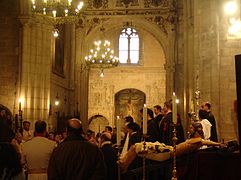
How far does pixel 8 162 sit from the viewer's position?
4.59 metres

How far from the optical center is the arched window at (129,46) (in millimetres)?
35062

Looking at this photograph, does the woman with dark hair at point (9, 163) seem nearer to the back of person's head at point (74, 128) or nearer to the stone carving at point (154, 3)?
the back of person's head at point (74, 128)

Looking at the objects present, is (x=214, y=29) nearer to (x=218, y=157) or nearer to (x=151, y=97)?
(x=218, y=157)

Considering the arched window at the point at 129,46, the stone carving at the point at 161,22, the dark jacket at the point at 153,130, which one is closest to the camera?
the dark jacket at the point at 153,130

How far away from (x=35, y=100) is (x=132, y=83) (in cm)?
1775

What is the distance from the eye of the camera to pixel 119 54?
35.3 metres

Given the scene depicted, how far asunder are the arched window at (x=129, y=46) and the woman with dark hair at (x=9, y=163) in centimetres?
3063

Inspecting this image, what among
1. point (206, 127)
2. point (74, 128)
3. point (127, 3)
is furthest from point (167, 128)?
point (127, 3)

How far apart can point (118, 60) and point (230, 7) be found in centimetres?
1212

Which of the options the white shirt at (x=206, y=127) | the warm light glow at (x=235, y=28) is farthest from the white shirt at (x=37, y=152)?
the warm light glow at (x=235, y=28)

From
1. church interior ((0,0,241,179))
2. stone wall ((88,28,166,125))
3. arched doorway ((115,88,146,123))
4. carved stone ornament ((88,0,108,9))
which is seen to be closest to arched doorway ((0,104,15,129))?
church interior ((0,0,241,179))

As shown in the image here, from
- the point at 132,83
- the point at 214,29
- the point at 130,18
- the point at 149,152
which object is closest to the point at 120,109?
the point at 132,83

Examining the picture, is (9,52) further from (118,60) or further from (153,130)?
(153,130)

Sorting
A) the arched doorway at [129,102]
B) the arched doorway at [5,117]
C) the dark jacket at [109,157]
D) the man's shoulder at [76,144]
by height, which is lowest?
the dark jacket at [109,157]
